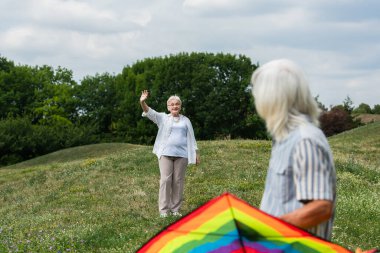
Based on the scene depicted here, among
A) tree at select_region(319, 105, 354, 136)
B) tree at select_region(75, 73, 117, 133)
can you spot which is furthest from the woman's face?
tree at select_region(75, 73, 117, 133)

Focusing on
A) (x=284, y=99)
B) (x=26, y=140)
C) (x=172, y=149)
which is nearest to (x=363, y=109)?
(x=26, y=140)

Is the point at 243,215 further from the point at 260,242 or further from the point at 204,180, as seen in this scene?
the point at 204,180

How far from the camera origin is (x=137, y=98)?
7069 centimetres

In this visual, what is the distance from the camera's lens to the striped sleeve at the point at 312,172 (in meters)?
3.31

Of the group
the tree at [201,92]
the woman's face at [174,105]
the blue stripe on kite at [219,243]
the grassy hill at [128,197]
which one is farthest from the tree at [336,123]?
the blue stripe on kite at [219,243]

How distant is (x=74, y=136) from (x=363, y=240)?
167 feet

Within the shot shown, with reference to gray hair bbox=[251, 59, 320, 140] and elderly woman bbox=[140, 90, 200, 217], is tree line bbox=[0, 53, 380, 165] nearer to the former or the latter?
elderly woman bbox=[140, 90, 200, 217]

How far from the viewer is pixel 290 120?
3.43 m

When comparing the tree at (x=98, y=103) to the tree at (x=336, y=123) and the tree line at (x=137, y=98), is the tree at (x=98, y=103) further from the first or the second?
the tree at (x=336, y=123)

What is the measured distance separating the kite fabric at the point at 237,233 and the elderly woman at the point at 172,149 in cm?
933

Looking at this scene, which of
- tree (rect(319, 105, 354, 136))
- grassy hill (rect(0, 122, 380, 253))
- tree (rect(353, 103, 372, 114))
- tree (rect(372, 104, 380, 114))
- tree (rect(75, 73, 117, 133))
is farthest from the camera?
tree (rect(353, 103, 372, 114))

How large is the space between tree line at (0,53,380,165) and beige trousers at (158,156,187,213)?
45.2 metres

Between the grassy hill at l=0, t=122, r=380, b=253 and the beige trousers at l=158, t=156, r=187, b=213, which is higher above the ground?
the beige trousers at l=158, t=156, r=187, b=213

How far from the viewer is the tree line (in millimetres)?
66188
